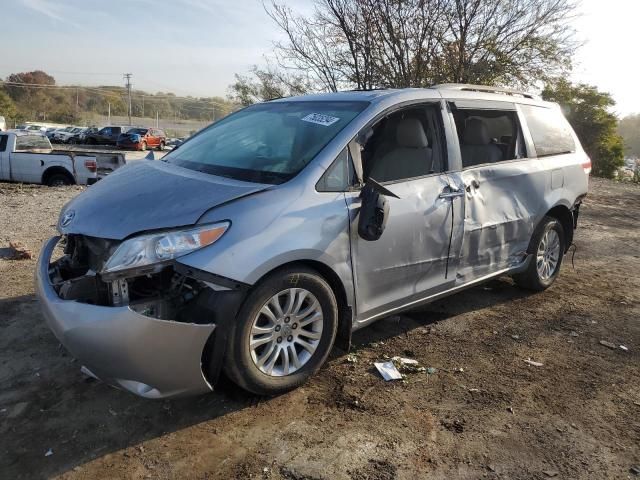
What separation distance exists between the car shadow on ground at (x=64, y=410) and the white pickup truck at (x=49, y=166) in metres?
9.61

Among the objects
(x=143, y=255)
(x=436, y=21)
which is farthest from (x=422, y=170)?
(x=436, y=21)

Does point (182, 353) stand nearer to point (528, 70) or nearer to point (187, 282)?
point (187, 282)

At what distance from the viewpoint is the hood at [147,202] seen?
8.95 feet

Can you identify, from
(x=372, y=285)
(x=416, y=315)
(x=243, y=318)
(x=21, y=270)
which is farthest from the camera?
(x=21, y=270)

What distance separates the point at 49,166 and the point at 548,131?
38.0ft

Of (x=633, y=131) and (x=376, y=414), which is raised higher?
(x=633, y=131)

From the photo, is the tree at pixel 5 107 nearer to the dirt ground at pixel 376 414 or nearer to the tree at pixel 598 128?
the tree at pixel 598 128

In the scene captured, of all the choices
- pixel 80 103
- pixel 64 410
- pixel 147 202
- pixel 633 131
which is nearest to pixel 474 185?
pixel 147 202

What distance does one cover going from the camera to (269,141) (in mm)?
3602

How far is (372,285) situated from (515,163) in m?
2.03

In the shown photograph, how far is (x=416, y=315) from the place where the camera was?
4.48 meters

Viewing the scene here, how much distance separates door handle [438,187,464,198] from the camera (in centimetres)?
373

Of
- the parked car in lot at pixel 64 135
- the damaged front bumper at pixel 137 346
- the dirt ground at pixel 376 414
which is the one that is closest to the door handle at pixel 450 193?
the dirt ground at pixel 376 414

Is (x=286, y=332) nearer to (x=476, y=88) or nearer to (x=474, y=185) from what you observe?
(x=474, y=185)
